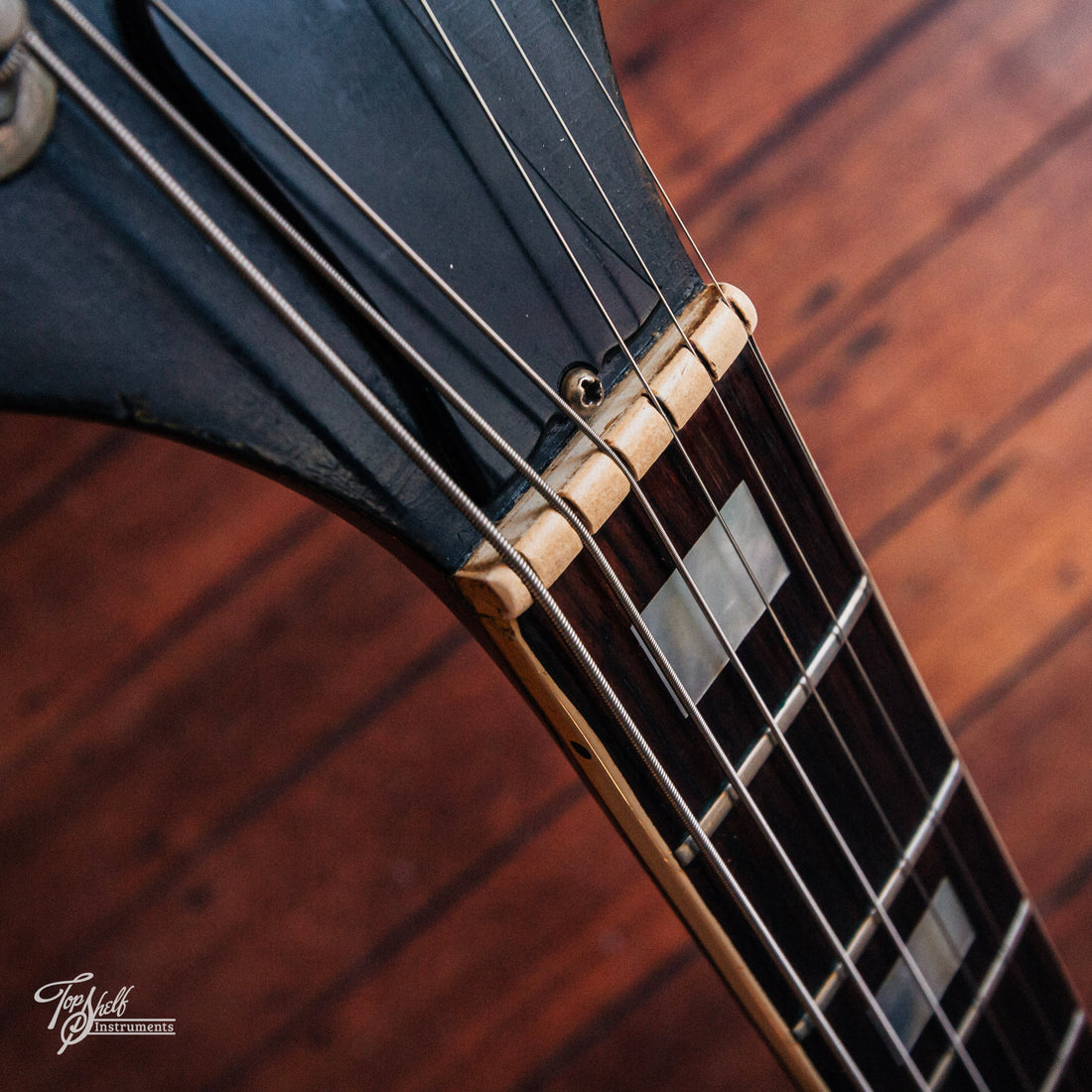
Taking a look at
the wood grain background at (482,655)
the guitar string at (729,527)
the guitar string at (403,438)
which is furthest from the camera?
the wood grain background at (482,655)

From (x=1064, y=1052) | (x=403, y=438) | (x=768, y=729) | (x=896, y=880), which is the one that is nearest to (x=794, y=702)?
(x=768, y=729)

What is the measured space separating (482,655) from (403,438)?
507 millimetres

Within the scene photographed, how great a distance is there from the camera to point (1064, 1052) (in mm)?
570

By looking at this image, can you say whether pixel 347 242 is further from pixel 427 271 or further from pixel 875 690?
pixel 875 690

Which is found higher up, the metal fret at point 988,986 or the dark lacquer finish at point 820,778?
the dark lacquer finish at point 820,778

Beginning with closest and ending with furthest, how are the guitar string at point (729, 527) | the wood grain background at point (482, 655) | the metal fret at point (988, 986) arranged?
1. the guitar string at point (729, 527)
2. the metal fret at point (988, 986)
3. the wood grain background at point (482, 655)

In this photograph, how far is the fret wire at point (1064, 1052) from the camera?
0.56 metres

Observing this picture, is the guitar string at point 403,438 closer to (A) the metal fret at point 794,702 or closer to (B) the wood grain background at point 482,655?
(A) the metal fret at point 794,702

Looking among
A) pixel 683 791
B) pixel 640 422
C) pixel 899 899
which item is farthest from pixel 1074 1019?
pixel 640 422

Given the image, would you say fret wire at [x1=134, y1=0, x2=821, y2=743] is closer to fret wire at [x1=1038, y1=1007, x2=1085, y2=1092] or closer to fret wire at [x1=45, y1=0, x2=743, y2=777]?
fret wire at [x1=45, y1=0, x2=743, y2=777]

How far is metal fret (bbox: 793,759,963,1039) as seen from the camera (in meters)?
0.42

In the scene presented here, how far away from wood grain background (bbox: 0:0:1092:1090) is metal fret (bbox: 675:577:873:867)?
0.36 meters

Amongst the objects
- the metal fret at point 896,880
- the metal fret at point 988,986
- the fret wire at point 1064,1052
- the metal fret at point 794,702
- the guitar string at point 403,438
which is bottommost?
the fret wire at point 1064,1052

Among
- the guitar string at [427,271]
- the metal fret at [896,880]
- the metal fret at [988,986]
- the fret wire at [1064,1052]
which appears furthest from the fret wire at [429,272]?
the fret wire at [1064,1052]
